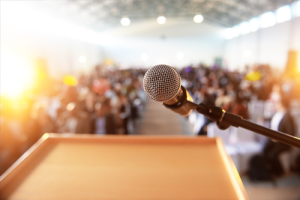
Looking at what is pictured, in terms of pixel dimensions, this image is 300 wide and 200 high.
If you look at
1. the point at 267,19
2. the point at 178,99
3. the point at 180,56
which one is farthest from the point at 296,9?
the point at 178,99

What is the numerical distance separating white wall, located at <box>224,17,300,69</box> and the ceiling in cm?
120

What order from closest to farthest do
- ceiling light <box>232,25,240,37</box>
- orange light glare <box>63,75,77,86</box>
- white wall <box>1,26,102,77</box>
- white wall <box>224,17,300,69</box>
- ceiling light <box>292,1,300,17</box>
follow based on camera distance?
orange light glare <box>63,75,77,86</box> < white wall <box>1,26,102,77</box> < ceiling light <box>292,1,300,17</box> < white wall <box>224,17,300,69</box> < ceiling light <box>232,25,240,37</box>

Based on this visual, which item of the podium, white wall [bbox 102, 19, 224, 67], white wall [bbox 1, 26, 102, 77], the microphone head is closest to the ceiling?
white wall [bbox 102, 19, 224, 67]

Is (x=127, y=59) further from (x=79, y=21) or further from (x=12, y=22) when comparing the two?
(x=12, y=22)

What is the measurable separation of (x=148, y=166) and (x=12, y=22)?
915cm

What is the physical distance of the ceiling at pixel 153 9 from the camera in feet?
37.3

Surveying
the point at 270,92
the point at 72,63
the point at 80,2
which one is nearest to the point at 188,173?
the point at 270,92

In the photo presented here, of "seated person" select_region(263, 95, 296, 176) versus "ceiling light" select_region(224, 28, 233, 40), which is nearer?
"seated person" select_region(263, 95, 296, 176)

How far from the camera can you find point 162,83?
61 cm

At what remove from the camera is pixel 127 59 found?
2017cm

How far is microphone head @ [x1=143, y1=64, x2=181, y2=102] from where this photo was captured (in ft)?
1.97

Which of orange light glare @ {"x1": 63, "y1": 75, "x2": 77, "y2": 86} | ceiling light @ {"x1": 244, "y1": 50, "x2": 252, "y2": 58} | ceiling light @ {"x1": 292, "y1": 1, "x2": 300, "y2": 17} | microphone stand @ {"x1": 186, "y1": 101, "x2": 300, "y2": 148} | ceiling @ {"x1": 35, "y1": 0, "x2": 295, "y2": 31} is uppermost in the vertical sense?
ceiling @ {"x1": 35, "y1": 0, "x2": 295, "y2": 31}

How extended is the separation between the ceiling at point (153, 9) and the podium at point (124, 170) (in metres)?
10.5

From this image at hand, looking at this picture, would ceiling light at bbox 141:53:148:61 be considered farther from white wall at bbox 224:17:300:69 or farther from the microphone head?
the microphone head
